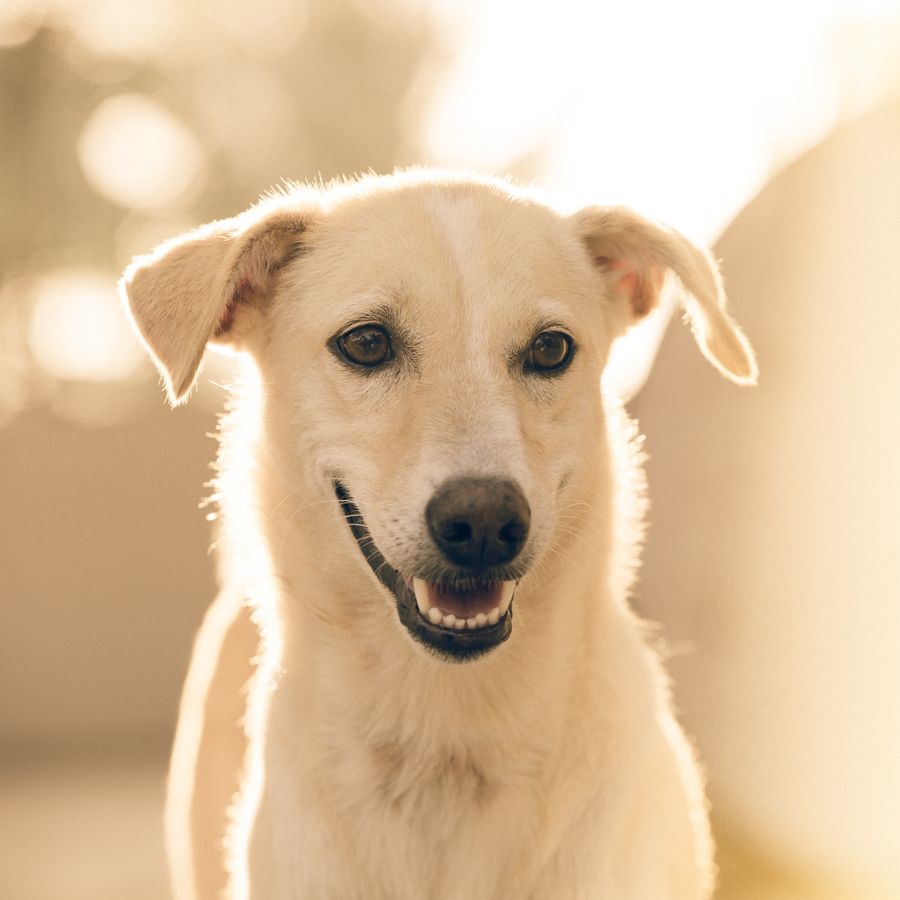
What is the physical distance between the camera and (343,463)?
1.96 meters

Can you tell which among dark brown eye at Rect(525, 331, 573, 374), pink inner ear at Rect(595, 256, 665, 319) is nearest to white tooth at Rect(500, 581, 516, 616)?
dark brown eye at Rect(525, 331, 573, 374)

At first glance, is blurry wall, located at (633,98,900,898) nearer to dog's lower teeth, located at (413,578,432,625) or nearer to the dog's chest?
the dog's chest

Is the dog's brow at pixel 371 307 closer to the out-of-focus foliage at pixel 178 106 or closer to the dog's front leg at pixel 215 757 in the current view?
the dog's front leg at pixel 215 757

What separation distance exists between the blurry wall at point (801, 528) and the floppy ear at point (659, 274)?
2.08 feet

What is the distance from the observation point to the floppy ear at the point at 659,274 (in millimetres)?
2123

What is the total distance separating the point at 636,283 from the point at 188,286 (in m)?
1.09

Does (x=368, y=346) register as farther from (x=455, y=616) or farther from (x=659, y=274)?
(x=659, y=274)

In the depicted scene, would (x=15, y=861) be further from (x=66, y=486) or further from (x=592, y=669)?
(x=592, y=669)

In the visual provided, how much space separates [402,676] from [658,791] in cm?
57

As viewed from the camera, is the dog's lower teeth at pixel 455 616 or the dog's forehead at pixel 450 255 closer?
the dog's lower teeth at pixel 455 616

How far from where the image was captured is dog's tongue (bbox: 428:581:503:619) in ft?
6.10

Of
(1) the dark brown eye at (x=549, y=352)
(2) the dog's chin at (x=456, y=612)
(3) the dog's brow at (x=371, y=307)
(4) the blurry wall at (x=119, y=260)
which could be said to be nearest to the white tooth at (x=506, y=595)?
(2) the dog's chin at (x=456, y=612)

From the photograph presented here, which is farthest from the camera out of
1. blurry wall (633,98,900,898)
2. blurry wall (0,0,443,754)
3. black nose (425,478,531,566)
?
blurry wall (0,0,443,754)

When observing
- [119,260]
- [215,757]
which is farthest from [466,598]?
[119,260]
